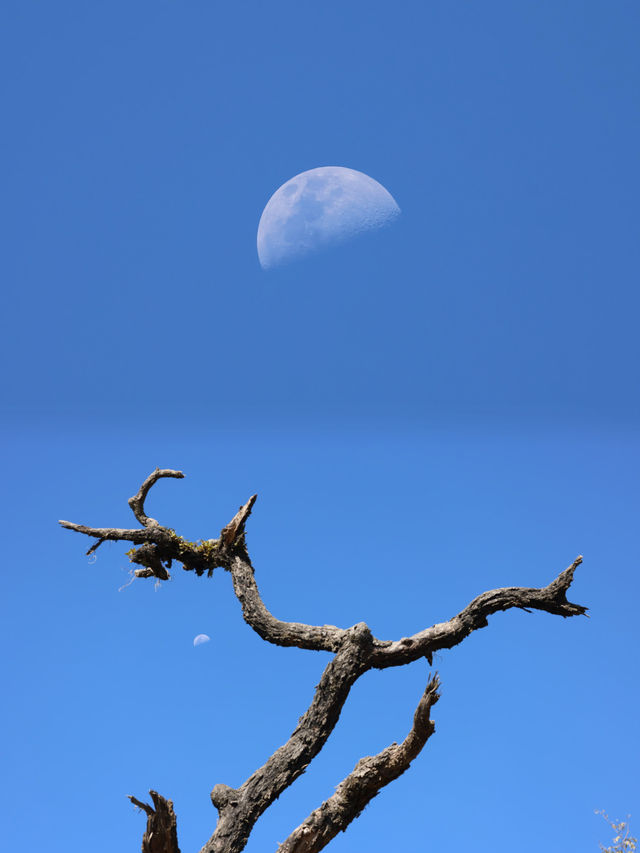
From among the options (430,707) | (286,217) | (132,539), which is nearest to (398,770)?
(430,707)

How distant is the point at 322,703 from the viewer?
36.6 ft

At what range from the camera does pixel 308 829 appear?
10391mm

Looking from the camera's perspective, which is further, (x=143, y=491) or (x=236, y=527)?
(x=143, y=491)

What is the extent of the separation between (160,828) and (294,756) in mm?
1839

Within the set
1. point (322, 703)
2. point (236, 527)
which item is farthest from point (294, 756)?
point (236, 527)

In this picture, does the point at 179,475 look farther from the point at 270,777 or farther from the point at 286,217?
the point at 286,217

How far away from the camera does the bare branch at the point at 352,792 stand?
10.4 metres

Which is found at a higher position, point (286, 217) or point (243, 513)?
point (286, 217)

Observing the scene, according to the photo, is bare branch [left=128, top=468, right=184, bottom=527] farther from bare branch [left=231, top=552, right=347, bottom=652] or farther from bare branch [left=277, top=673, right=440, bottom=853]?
bare branch [left=277, top=673, right=440, bottom=853]

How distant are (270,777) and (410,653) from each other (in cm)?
246

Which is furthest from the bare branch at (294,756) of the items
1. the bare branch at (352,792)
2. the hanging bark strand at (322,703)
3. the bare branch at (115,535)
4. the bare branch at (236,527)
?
the bare branch at (115,535)

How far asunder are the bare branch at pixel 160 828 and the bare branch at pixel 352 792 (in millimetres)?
1341

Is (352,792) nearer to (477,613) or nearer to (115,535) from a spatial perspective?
(477,613)

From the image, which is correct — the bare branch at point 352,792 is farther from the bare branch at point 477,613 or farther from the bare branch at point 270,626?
the bare branch at point 270,626
